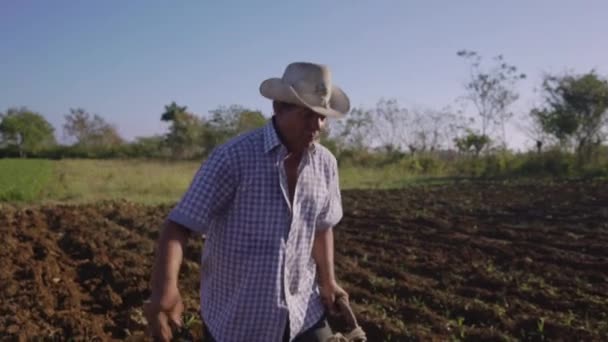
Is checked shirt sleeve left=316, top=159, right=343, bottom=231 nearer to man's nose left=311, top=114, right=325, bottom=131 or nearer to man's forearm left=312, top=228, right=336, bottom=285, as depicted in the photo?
man's forearm left=312, top=228, right=336, bottom=285

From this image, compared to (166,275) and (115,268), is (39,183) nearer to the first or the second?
(115,268)

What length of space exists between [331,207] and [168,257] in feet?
2.53

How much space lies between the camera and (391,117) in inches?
1372

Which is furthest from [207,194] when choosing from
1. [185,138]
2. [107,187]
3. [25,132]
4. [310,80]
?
[25,132]

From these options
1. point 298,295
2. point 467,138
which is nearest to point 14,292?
point 298,295

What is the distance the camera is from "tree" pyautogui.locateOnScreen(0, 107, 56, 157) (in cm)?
5009

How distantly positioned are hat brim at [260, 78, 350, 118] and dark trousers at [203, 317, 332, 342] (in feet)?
2.58

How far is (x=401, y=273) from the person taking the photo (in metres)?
7.14

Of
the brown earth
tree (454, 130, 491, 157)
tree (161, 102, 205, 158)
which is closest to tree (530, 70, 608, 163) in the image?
tree (454, 130, 491, 157)

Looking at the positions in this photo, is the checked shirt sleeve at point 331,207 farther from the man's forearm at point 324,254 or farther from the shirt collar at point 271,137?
the shirt collar at point 271,137

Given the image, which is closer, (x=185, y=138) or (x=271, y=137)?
(x=271, y=137)

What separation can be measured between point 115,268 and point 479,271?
4001 mm

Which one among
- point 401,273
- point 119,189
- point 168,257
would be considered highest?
point 168,257

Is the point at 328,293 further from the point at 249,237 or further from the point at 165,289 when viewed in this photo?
the point at 165,289
